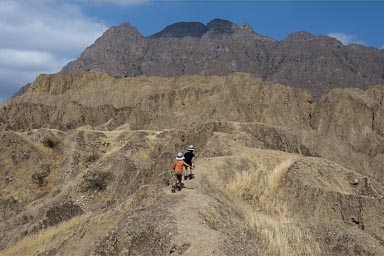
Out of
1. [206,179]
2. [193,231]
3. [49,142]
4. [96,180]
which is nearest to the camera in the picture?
[193,231]

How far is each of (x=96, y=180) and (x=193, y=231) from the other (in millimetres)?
22956

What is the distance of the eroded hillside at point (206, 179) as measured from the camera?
1048 centimetres

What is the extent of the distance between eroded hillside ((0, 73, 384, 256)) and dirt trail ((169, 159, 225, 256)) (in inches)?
1.0

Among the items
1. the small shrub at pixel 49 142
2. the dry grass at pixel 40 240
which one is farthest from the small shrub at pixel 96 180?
the small shrub at pixel 49 142

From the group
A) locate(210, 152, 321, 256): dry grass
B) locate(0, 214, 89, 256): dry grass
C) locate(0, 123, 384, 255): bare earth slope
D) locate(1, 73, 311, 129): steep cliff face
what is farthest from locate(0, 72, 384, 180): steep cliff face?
locate(0, 214, 89, 256): dry grass

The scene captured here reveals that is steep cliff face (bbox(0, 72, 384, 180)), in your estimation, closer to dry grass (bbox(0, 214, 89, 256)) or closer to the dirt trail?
dry grass (bbox(0, 214, 89, 256))

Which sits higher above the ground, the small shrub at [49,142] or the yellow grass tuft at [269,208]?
the yellow grass tuft at [269,208]

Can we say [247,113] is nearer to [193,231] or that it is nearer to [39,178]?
[39,178]

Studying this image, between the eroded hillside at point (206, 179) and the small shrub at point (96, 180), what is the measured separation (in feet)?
0.35

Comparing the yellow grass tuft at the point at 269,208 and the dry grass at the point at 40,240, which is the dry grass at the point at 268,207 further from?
the dry grass at the point at 40,240

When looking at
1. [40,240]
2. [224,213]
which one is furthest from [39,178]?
[224,213]

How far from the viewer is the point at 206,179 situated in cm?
1543

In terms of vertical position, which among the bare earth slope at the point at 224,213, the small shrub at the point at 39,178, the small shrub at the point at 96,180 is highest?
the bare earth slope at the point at 224,213

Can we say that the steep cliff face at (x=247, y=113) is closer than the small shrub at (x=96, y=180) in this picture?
No
